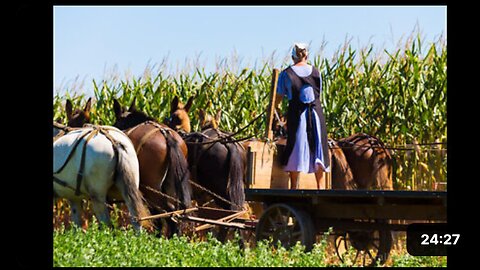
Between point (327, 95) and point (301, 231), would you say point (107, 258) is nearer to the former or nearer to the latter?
point (301, 231)

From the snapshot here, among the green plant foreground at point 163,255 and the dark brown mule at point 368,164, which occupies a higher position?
the dark brown mule at point 368,164

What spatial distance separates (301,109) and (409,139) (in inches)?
206

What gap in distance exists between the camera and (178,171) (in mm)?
12648

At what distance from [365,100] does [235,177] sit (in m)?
3.53

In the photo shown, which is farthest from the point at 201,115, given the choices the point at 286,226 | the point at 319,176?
the point at 286,226

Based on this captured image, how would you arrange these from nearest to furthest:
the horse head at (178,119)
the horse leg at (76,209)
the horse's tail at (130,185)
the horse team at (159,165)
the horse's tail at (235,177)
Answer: the horse's tail at (130,185)
the horse team at (159,165)
the horse leg at (76,209)
the horse's tail at (235,177)
the horse head at (178,119)

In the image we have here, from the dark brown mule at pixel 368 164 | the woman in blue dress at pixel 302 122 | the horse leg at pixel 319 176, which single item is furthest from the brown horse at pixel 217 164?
the woman in blue dress at pixel 302 122

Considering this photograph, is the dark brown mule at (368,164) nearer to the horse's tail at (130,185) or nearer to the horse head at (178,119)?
the horse head at (178,119)

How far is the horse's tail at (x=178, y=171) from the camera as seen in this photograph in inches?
497

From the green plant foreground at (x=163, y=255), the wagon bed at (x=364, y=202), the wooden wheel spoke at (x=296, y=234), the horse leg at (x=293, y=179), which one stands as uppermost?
the horse leg at (x=293, y=179)

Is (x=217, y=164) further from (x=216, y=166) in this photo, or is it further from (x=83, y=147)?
(x=83, y=147)
